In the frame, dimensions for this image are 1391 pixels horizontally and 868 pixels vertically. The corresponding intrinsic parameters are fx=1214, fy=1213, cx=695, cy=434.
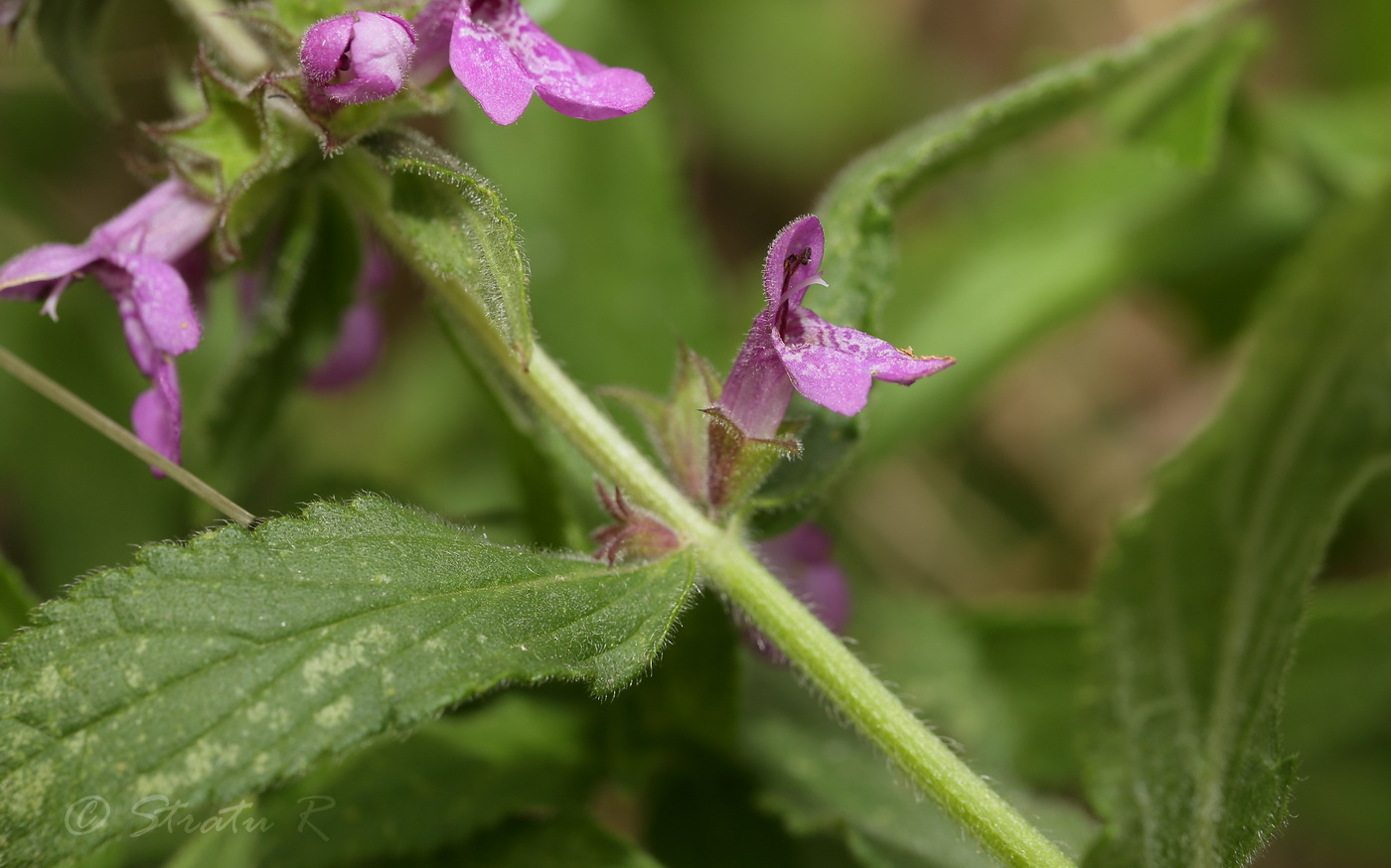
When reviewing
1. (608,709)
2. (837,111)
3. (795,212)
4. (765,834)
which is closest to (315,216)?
(608,709)

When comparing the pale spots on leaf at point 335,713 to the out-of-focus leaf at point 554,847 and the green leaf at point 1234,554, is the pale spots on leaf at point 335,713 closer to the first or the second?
the out-of-focus leaf at point 554,847

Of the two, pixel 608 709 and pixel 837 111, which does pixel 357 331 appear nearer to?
pixel 608 709

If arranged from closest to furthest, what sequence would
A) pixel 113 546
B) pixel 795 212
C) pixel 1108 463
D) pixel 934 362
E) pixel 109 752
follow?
pixel 109 752 < pixel 934 362 < pixel 113 546 < pixel 1108 463 < pixel 795 212

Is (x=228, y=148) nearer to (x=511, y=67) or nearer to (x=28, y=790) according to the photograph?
(x=511, y=67)

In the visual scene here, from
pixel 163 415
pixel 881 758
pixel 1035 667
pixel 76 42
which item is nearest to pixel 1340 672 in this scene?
pixel 1035 667

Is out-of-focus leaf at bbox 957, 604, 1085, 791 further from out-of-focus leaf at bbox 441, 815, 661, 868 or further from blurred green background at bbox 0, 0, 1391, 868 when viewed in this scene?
out-of-focus leaf at bbox 441, 815, 661, 868

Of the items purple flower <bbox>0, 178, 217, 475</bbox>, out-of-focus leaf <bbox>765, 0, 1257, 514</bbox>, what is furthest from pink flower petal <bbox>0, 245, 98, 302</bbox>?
out-of-focus leaf <bbox>765, 0, 1257, 514</bbox>
